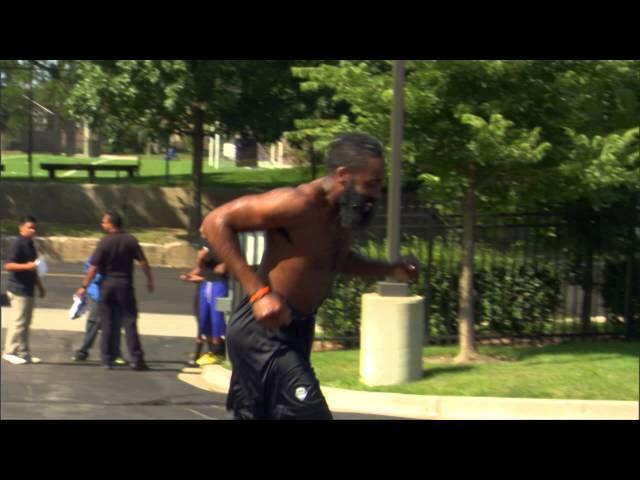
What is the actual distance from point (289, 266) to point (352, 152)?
455mm

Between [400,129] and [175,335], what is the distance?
466 cm

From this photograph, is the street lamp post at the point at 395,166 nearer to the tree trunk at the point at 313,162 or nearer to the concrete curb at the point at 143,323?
the concrete curb at the point at 143,323

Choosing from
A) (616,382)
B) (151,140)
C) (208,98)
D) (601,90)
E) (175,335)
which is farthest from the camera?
(151,140)

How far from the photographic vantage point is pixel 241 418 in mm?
3754

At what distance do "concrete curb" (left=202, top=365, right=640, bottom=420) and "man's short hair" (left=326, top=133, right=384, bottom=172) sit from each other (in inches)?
191

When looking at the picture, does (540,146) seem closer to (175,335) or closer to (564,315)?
(564,315)

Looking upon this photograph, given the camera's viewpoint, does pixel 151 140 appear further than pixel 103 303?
Yes

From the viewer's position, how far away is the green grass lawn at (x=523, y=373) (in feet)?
27.6

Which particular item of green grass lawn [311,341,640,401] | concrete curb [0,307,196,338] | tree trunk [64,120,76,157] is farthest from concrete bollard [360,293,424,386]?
tree trunk [64,120,76,157]

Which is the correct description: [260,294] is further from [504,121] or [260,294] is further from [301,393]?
[504,121]

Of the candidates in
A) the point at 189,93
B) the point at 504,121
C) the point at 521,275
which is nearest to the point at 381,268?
the point at 504,121

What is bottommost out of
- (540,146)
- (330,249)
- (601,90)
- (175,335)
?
(175,335)

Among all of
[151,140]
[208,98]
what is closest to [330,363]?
[208,98]

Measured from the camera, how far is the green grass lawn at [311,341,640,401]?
841cm
